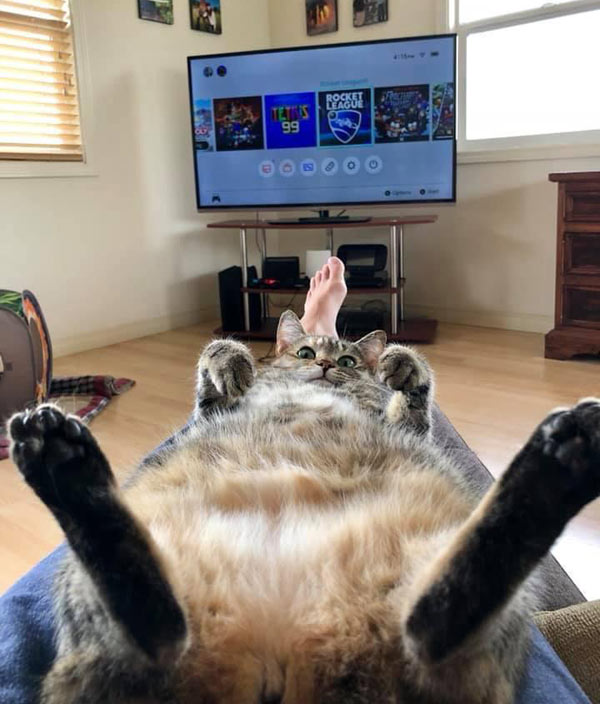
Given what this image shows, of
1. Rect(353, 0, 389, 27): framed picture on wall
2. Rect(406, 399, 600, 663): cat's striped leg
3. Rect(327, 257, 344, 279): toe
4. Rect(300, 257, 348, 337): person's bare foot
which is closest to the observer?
Rect(406, 399, 600, 663): cat's striped leg

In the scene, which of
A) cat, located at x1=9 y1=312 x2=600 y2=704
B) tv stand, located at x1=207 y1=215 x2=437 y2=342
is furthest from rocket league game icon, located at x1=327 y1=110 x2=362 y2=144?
cat, located at x1=9 y1=312 x2=600 y2=704

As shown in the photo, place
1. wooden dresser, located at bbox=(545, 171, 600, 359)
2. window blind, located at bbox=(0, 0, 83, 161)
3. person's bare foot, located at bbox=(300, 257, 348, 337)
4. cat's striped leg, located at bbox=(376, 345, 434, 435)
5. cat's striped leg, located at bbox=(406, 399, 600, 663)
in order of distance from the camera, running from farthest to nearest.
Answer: window blind, located at bbox=(0, 0, 83, 161) → wooden dresser, located at bbox=(545, 171, 600, 359) → person's bare foot, located at bbox=(300, 257, 348, 337) → cat's striped leg, located at bbox=(376, 345, 434, 435) → cat's striped leg, located at bbox=(406, 399, 600, 663)

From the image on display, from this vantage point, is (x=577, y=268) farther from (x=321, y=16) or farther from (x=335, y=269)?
(x=321, y=16)

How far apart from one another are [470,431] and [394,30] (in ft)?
8.43

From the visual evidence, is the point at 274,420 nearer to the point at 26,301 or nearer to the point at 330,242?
the point at 26,301

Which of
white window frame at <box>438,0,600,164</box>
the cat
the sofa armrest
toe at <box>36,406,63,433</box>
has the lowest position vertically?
the sofa armrest

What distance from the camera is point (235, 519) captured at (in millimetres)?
803

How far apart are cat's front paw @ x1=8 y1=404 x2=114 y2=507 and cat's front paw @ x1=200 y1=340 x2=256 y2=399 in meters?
0.66

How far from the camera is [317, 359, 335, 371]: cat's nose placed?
5.05ft

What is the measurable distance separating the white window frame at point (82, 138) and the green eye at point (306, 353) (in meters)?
2.18

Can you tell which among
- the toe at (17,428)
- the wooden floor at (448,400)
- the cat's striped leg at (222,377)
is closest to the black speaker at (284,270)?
the wooden floor at (448,400)

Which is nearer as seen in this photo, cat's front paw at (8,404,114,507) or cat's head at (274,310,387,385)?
cat's front paw at (8,404,114,507)

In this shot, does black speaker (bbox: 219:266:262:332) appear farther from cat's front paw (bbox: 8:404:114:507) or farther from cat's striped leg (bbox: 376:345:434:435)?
cat's front paw (bbox: 8:404:114:507)

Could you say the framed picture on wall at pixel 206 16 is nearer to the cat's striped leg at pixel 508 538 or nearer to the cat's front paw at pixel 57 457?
the cat's front paw at pixel 57 457
